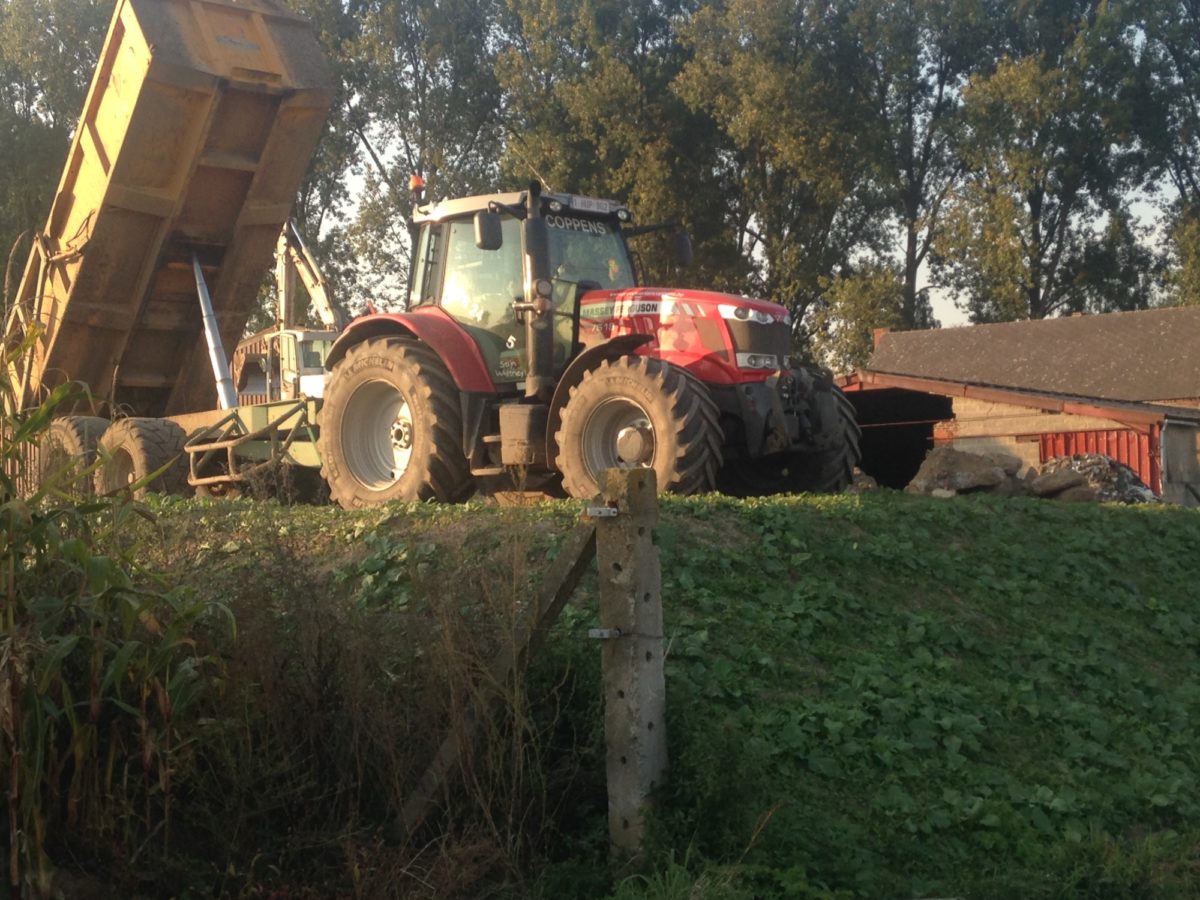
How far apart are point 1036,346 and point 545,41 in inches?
552

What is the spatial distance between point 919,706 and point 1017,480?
916cm

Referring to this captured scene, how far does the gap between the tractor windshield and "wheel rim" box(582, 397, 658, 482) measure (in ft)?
4.82

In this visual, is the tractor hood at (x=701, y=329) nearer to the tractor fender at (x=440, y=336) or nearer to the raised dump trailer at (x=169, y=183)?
the tractor fender at (x=440, y=336)

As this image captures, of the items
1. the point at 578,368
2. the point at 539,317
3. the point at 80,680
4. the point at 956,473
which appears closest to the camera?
the point at 80,680

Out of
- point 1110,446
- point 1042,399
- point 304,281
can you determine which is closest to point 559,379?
point 304,281

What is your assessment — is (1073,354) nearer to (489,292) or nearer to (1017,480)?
(1017,480)

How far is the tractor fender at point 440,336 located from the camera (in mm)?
10477

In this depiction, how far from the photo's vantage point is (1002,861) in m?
5.77

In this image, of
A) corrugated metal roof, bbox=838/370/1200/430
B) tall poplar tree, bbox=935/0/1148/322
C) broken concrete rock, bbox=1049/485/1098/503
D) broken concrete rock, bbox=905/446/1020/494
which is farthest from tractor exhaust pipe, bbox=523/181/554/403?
tall poplar tree, bbox=935/0/1148/322

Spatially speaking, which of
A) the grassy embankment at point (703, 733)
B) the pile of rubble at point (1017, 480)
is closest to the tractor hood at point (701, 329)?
the grassy embankment at point (703, 733)

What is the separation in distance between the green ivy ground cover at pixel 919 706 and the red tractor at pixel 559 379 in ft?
3.50

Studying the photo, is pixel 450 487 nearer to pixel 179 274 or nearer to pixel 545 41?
pixel 179 274

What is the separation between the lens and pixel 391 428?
1117 cm

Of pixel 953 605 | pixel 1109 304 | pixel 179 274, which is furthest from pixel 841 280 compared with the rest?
pixel 953 605
